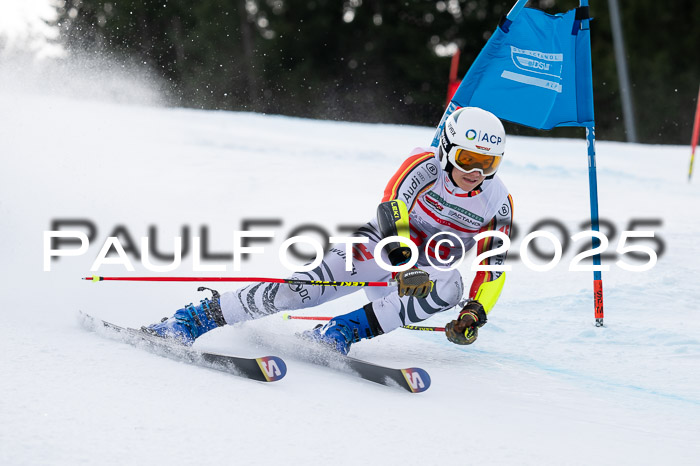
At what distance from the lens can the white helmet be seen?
3.65 meters

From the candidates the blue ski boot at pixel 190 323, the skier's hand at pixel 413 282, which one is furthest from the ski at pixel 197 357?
the skier's hand at pixel 413 282

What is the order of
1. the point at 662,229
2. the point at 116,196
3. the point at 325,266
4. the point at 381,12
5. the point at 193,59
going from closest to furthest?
1. the point at 325,266
2. the point at 662,229
3. the point at 116,196
4. the point at 381,12
5. the point at 193,59

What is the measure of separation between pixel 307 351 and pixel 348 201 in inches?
163

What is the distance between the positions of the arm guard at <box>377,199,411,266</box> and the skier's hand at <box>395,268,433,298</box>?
0.20 meters

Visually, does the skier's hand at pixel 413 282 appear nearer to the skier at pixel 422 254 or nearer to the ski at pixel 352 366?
the skier at pixel 422 254

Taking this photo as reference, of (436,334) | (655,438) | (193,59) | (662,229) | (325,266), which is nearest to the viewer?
(655,438)

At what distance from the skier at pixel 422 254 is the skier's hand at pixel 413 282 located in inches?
2.3

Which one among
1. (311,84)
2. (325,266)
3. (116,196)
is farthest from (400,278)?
(311,84)

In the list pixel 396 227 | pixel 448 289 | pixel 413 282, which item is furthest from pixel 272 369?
pixel 448 289

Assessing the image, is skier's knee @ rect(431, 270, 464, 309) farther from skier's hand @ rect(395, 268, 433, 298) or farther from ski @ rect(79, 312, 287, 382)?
ski @ rect(79, 312, 287, 382)

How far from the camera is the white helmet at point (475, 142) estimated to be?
3.65 m

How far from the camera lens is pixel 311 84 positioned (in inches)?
988

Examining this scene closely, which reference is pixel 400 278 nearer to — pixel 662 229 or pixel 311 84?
pixel 662 229

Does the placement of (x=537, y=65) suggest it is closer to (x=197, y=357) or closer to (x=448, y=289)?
(x=448, y=289)
